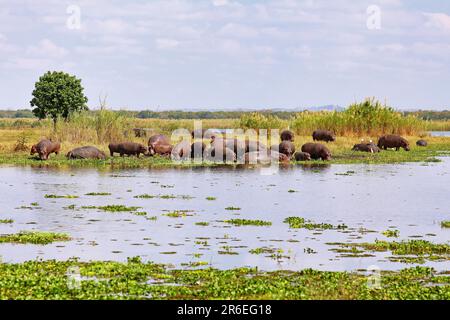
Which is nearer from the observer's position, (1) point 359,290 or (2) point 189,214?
(1) point 359,290

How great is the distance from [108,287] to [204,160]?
2817 centimetres

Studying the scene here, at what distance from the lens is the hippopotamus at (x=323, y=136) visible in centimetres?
5038

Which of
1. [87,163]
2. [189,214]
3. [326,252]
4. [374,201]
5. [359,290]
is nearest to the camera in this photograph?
[359,290]

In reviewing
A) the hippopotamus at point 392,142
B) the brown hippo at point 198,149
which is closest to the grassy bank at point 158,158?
the hippopotamus at point 392,142

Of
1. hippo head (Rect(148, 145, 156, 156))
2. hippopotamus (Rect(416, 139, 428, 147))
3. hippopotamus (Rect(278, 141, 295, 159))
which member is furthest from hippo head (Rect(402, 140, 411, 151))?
hippo head (Rect(148, 145, 156, 156))

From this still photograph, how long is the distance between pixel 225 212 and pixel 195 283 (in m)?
8.94

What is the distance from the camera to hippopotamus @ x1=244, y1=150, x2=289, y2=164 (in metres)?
39.6

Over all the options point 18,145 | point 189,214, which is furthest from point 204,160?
point 189,214

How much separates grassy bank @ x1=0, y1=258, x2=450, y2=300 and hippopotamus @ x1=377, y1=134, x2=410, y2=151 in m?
36.6

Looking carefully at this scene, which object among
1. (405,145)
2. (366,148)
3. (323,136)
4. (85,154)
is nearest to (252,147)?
(85,154)

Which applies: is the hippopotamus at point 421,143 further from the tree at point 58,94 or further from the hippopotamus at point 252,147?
the tree at point 58,94

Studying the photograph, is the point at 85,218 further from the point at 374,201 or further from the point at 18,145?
the point at 18,145

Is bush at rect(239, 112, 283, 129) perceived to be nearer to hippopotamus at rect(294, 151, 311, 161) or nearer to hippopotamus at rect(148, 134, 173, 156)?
hippopotamus at rect(294, 151, 311, 161)
